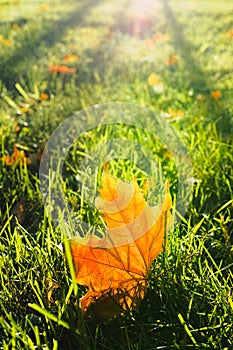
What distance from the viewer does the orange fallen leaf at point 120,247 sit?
1132 mm

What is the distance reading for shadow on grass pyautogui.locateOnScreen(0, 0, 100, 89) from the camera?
420cm

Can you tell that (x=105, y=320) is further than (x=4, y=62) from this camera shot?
No

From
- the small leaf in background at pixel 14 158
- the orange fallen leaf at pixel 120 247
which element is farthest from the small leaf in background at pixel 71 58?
the orange fallen leaf at pixel 120 247

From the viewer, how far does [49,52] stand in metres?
5.31

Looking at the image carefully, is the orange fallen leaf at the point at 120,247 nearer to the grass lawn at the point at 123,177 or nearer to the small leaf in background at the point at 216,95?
the grass lawn at the point at 123,177

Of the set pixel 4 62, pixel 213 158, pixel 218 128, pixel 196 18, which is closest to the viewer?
pixel 213 158

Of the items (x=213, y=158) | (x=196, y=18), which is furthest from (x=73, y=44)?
(x=213, y=158)

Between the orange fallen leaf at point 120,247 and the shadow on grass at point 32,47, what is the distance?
2.93 m

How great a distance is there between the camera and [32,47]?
5.61 m

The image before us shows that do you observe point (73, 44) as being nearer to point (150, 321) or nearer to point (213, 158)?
point (213, 158)

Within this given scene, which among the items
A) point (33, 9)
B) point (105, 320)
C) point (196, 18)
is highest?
point (33, 9)

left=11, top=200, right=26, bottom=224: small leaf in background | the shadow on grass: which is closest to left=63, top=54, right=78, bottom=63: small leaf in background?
the shadow on grass

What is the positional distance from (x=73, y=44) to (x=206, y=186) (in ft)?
14.3

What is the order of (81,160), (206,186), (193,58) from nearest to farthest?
1. (206,186)
2. (81,160)
3. (193,58)
